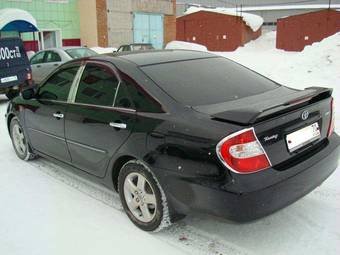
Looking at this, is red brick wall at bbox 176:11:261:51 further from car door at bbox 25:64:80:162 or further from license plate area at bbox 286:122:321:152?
license plate area at bbox 286:122:321:152

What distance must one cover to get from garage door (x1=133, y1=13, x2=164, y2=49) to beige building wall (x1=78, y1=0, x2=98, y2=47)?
3.05 meters

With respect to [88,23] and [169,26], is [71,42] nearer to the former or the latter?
[88,23]

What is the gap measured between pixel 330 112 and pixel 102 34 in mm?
20401

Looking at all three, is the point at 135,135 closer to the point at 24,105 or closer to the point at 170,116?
the point at 170,116

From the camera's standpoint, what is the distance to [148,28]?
25.9m

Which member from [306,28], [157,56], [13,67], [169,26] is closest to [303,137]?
[157,56]

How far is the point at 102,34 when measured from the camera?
22.7 meters

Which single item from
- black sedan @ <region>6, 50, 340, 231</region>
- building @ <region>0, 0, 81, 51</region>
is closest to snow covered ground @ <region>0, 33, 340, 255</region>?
black sedan @ <region>6, 50, 340, 231</region>

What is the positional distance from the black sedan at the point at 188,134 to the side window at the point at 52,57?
28.9 feet

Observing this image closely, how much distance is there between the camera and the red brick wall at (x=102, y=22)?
22.2 metres

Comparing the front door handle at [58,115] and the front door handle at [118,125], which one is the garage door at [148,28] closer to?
the front door handle at [58,115]

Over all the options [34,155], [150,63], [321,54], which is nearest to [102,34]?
[321,54]

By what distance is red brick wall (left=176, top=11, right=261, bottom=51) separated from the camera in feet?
108

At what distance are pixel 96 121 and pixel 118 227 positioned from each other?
3.27 ft
